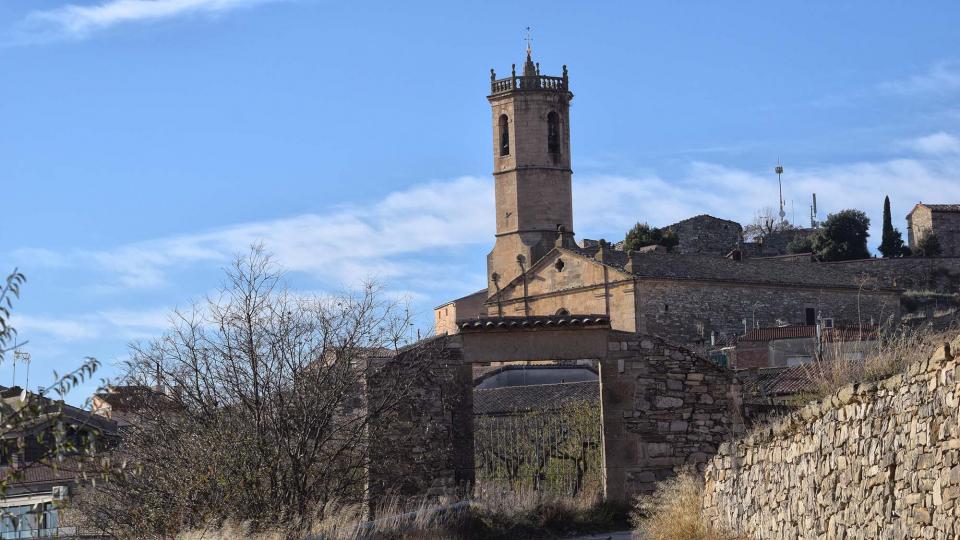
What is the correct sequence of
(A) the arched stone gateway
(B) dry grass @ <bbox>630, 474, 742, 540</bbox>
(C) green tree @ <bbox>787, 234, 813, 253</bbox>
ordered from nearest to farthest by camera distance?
(B) dry grass @ <bbox>630, 474, 742, 540</bbox> < (A) the arched stone gateway < (C) green tree @ <bbox>787, 234, 813, 253</bbox>

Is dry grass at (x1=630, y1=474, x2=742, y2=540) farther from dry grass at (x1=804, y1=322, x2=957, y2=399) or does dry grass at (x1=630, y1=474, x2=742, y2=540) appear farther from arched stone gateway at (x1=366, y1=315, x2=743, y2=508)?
arched stone gateway at (x1=366, y1=315, x2=743, y2=508)

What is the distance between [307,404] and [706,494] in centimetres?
469

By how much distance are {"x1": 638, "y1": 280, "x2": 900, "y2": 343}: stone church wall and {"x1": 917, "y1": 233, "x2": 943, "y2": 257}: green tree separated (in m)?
15.0

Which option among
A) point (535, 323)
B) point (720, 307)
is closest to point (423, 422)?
point (535, 323)

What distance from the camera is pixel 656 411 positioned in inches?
792

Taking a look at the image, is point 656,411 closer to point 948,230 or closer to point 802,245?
point 802,245

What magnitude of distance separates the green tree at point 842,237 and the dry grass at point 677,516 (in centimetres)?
6092

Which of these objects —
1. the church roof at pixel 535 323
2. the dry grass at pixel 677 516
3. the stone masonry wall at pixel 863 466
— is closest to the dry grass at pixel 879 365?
the stone masonry wall at pixel 863 466

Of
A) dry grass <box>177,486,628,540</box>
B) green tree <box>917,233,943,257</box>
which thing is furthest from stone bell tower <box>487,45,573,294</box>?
dry grass <box>177,486,628,540</box>

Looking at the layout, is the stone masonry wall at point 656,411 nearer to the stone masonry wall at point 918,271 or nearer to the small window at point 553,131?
the stone masonry wall at point 918,271

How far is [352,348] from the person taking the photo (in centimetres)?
1772

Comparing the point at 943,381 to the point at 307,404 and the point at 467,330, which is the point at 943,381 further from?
the point at 467,330

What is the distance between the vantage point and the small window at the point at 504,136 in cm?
7181

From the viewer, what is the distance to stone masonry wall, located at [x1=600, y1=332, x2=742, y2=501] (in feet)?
65.5
